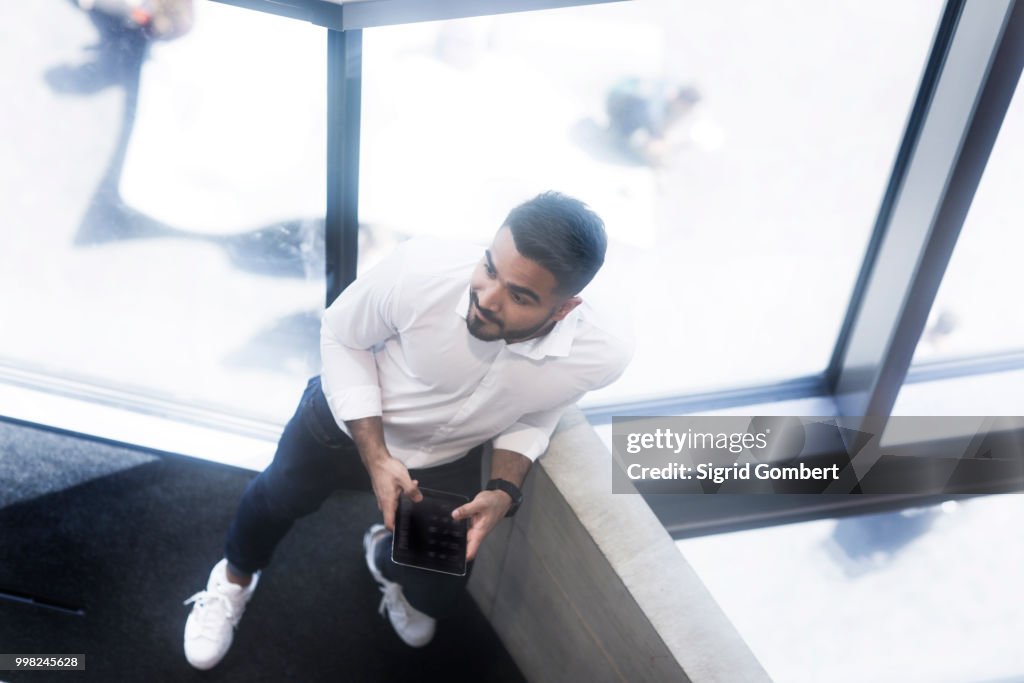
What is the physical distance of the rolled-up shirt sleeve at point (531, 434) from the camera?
1.77m

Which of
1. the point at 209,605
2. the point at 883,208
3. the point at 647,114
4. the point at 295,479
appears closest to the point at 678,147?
the point at 647,114

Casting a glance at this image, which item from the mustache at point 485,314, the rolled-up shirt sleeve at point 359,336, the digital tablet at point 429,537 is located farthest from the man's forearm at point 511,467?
the mustache at point 485,314

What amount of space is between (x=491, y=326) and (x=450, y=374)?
186 millimetres

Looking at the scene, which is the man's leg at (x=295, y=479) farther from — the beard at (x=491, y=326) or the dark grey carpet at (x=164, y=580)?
the beard at (x=491, y=326)

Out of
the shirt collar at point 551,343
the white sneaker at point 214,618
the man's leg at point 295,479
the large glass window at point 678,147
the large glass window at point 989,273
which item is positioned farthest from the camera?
the large glass window at point 989,273

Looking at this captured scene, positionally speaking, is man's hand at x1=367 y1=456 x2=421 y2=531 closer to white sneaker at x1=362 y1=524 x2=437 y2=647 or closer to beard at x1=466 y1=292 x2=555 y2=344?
beard at x1=466 y1=292 x2=555 y2=344

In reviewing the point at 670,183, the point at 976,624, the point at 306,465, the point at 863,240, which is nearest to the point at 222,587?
the point at 306,465

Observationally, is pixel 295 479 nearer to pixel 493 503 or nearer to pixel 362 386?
pixel 362 386

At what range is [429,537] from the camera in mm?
1699

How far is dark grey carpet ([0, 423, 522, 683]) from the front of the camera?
83.3 inches

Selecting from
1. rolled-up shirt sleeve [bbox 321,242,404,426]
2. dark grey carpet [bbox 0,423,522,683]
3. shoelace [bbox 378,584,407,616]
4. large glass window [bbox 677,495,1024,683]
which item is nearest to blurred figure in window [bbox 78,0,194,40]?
rolled-up shirt sleeve [bbox 321,242,404,426]

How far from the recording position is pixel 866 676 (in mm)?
2496

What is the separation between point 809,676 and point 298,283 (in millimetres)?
1618

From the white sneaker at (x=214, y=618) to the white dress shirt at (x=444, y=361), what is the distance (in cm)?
62
